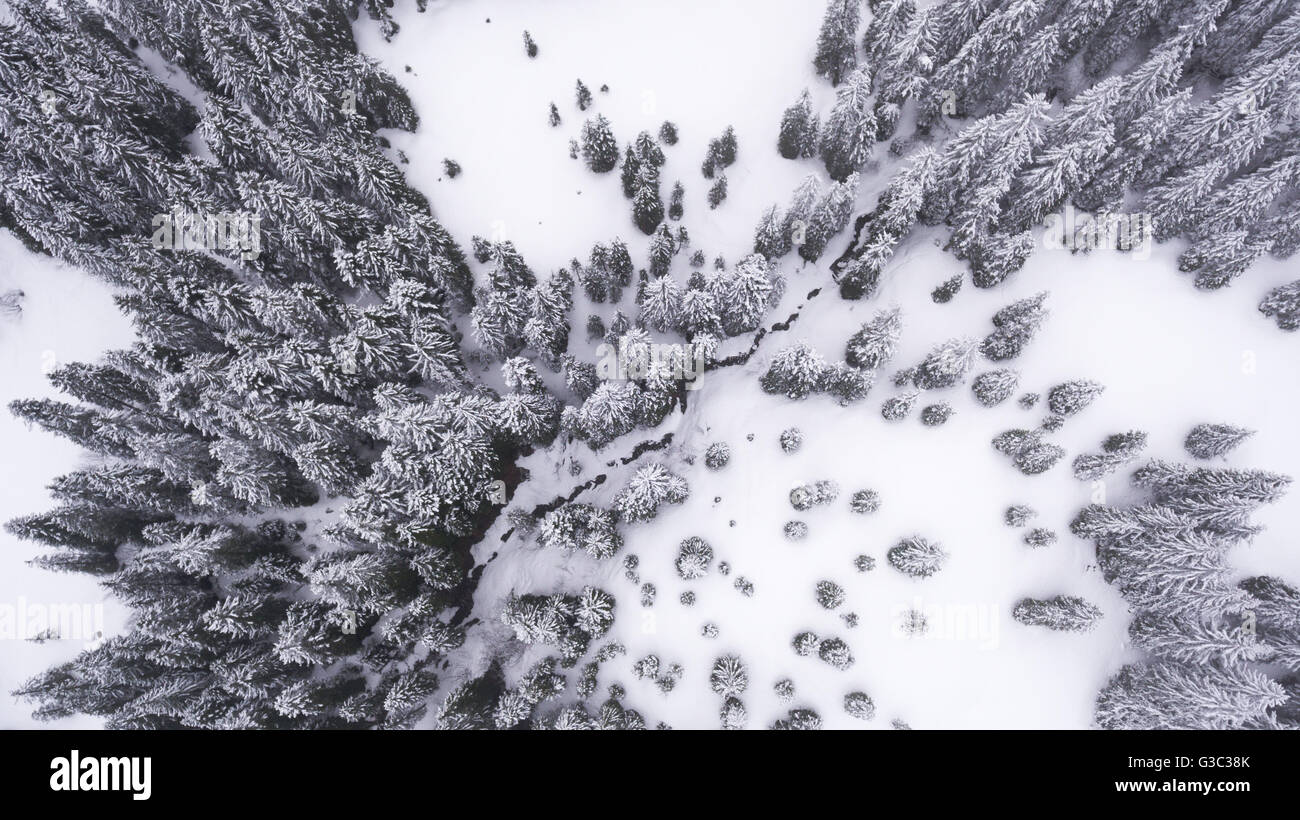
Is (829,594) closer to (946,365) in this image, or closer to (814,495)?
(814,495)

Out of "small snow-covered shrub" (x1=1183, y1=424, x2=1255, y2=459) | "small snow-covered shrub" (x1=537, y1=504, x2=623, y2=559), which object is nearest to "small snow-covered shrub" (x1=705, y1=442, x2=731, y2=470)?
"small snow-covered shrub" (x1=537, y1=504, x2=623, y2=559)

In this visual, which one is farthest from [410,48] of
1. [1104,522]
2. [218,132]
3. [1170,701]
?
[1170,701]

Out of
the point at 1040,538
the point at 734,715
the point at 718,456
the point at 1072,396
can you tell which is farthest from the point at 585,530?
the point at 1072,396

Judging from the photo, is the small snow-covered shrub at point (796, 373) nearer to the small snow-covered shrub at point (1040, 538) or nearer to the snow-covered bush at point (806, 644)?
the small snow-covered shrub at point (1040, 538)

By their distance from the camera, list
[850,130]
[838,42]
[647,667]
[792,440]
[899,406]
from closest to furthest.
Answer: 1. [647,667]
2. [899,406]
3. [792,440]
4. [850,130]
5. [838,42]

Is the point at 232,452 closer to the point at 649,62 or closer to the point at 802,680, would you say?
the point at 802,680

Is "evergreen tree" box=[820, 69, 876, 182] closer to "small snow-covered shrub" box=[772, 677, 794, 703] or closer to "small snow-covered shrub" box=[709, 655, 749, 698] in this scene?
"small snow-covered shrub" box=[709, 655, 749, 698]
